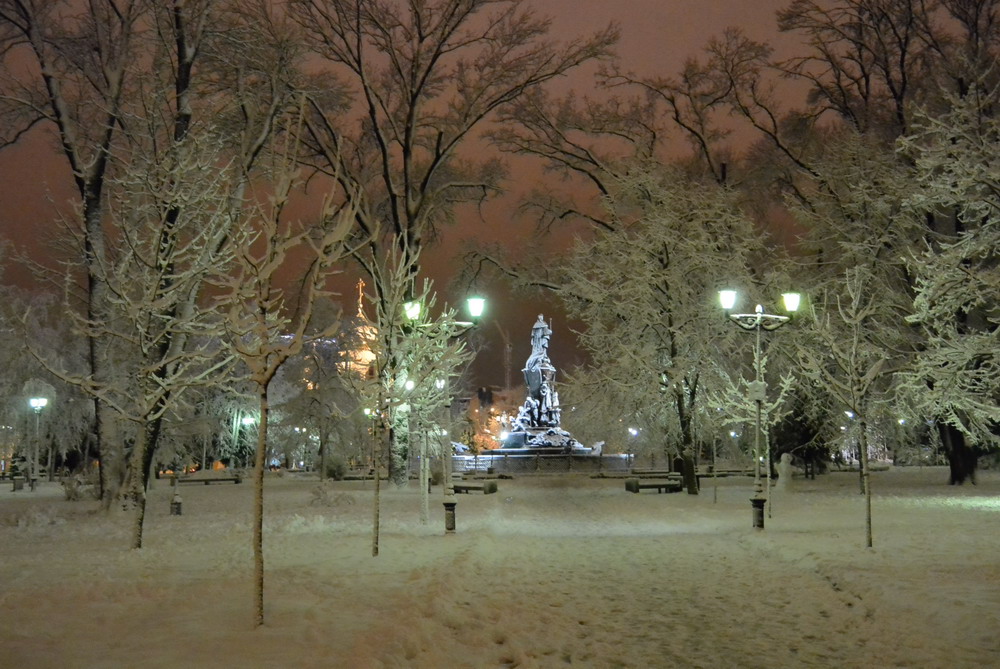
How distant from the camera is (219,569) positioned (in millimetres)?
11078

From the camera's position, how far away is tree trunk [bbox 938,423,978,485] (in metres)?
29.5

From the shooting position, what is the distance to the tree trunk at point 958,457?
96.8 feet

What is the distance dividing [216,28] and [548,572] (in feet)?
56.4

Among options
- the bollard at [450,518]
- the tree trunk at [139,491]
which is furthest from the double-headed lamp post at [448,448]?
the tree trunk at [139,491]

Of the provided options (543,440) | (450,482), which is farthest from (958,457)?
(450,482)

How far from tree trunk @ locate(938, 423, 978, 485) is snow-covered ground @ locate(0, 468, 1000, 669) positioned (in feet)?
40.0

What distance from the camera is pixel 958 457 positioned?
29.8 meters

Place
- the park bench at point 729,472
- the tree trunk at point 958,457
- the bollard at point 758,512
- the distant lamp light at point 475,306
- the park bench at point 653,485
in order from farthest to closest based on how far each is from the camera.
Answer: the park bench at point 729,472 → the tree trunk at point 958,457 → the park bench at point 653,485 → the distant lamp light at point 475,306 → the bollard at point 758,512

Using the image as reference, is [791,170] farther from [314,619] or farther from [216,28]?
[314,619]

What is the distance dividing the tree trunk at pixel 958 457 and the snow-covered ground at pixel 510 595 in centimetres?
1218

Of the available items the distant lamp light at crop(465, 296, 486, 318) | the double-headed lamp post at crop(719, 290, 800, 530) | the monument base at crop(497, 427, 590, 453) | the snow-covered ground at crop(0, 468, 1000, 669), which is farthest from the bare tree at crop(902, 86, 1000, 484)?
the monument base at crop(497, 427, 590, 453)

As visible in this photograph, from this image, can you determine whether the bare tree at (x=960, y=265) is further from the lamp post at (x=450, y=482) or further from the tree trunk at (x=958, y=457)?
the lamp post at (x=450, y=482)

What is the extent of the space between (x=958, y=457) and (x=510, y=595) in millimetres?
26102

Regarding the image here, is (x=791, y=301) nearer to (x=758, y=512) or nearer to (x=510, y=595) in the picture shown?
(x=758, y=512)
